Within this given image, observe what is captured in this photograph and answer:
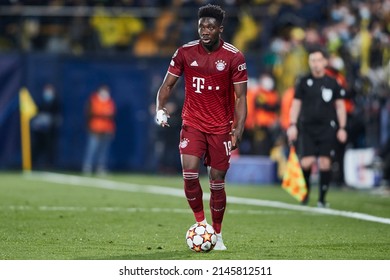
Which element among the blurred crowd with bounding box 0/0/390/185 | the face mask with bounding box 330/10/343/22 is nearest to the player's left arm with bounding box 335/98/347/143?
the blurred crowd with bounding box 0/0/390/185

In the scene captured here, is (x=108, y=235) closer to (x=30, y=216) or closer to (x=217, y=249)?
(x=217, y=249)

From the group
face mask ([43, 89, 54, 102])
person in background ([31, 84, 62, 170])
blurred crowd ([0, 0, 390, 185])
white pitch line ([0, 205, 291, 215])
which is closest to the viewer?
white pitch line ([0, 205, 291, 215])

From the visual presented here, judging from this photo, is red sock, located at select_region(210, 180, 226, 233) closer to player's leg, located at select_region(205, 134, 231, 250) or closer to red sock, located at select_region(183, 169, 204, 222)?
player's leg, located at select_region(205, 134, 231, 250)

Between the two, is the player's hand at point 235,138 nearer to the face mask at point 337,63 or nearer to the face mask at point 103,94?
the face mask at point 337,63

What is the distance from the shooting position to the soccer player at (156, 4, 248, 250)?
1171cm

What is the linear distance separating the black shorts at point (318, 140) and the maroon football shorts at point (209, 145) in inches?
236

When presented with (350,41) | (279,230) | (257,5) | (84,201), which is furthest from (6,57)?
(279,230)

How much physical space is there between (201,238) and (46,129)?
59.2 ft

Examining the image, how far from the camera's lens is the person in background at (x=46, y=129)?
2881cm

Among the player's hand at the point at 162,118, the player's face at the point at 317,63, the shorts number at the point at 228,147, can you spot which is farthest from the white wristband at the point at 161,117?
the player's face at the point at 317,63

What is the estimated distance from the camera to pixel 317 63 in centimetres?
1753

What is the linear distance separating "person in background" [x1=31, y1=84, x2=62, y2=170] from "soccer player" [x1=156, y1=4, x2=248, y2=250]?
1716 cm

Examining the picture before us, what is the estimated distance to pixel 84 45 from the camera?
2923 centimetres

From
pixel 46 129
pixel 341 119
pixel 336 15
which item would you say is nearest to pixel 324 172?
pixel 341 119
